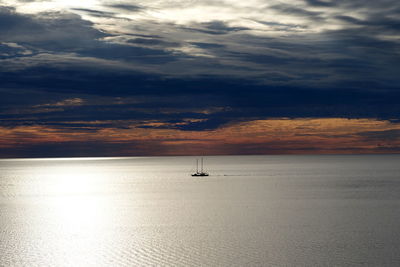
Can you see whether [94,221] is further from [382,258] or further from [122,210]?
[382,258]

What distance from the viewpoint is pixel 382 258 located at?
36562 millimetres

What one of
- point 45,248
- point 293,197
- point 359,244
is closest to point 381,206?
point 293,197

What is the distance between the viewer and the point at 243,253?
39062 millimetres

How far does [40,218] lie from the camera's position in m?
61.4

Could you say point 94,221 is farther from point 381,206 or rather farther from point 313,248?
point 381,206

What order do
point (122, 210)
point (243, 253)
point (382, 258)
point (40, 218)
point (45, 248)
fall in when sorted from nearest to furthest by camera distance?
point (382, 258) < point (243, 253) < point (45, 248) < point (40, 218) < point (122, 210)

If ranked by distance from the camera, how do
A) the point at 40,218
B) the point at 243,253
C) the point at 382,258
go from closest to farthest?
the point at 382,258, the point at 243,253, the point at 40,218

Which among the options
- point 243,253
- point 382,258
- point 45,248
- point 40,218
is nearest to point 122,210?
point 40,218

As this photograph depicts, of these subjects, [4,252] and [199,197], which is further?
[199,197]

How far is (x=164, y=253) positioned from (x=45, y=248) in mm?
10298

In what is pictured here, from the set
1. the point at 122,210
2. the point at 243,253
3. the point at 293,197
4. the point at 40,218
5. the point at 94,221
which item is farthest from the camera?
the point at 293,197

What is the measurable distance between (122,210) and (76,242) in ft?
83.4

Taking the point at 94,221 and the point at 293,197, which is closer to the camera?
the point at 94,221

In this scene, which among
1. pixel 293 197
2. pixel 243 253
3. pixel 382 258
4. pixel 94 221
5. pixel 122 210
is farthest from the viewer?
pixel 293 197
